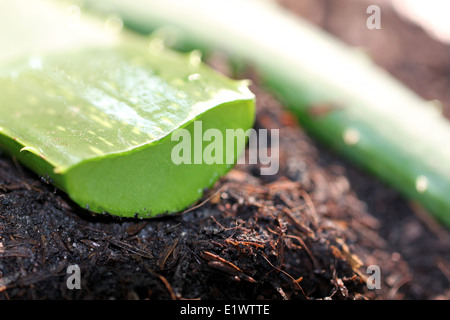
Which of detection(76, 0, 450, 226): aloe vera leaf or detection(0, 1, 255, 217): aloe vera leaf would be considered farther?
detection(76, 0, 450, 226): aloe vera leaf

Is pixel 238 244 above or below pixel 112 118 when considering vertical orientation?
below

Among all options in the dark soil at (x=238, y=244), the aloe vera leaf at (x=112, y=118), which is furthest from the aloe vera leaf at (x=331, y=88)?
the aloe vera leaf at (x=112, y=118)

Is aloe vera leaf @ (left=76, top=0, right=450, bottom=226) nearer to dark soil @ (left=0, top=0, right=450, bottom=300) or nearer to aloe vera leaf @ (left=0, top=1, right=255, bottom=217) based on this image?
dark soil @ (left=0, top=0, right=450, bottom=300)
